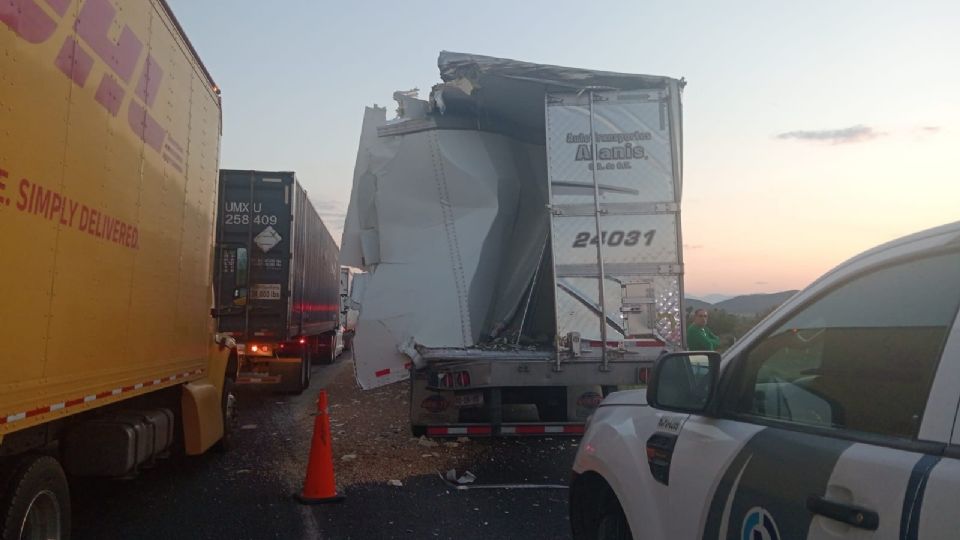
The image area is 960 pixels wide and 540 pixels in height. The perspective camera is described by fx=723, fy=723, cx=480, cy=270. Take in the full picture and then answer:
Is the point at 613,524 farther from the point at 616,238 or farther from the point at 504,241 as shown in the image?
A: the point at 504,241

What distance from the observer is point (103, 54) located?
14.5 ft

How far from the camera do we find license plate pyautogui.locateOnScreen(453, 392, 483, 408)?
7.07m

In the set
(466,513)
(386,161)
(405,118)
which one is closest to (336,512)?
(466,513)

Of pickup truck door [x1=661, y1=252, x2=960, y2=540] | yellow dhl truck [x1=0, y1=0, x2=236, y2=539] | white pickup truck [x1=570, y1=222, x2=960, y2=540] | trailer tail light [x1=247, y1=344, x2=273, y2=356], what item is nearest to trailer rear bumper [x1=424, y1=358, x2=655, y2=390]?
yellow dhl truck [x1=0, y1=0, x2=236, y2=539]

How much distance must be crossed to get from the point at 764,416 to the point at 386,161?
5.88 meters

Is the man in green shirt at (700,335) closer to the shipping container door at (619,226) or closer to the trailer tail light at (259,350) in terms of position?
the shipping container door at (619,226)

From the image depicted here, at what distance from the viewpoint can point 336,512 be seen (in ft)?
19.4

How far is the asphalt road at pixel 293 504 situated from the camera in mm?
5457

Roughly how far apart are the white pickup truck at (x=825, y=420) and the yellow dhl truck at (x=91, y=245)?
9.99 feet

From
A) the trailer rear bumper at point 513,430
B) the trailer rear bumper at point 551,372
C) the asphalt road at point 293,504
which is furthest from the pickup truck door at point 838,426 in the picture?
the trailer rear bumper at point 513,430

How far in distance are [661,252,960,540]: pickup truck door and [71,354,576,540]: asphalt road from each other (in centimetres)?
310

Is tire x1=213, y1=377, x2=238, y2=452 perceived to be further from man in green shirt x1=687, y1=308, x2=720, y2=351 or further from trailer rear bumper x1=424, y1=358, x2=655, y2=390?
man in green shirt x1=687, y1=308, x2=720, y2=351

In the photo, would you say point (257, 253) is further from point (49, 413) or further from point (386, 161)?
point (49, 413)

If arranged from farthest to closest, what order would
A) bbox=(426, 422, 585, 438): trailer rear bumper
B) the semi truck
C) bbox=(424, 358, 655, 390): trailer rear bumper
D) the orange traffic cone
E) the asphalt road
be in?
the semi truck → bbox=(426, 422, 585, 438): trailer rear bumper → bbox=(424, 358, 655, 390): trailer rear bumper → the orange traffic cone → the asphalt road
